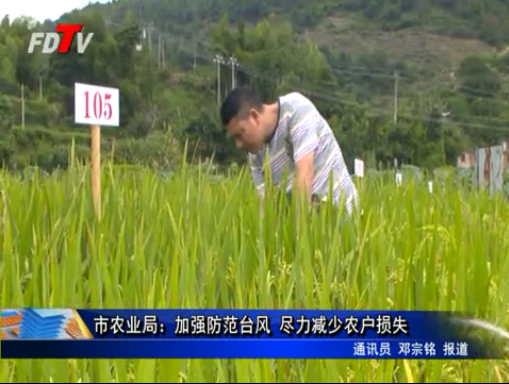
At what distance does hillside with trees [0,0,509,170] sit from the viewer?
77.8 feet

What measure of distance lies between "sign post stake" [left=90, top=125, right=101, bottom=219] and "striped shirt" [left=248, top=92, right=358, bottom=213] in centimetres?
42

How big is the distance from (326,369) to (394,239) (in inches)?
20.1

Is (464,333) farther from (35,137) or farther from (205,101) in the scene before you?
(205,101)

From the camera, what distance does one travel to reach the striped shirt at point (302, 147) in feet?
5.74

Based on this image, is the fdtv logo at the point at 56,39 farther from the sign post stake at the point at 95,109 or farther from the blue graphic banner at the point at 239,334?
the blue graphic banner at the point at 239,334

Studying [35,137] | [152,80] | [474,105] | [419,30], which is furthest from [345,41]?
[35,137]

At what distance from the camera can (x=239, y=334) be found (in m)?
0.75

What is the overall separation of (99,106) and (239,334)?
92cm


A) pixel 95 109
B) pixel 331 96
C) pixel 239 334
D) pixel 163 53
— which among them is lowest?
pixel 239 334

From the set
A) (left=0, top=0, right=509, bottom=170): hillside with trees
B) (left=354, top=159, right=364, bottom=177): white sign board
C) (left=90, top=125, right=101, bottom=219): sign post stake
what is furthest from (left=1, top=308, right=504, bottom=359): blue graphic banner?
(left=0, top=0, right=509, bottom=170): hillside with trees

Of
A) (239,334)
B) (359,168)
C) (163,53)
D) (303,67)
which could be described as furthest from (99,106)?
(163,53)

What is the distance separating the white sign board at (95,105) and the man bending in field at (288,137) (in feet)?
0.96

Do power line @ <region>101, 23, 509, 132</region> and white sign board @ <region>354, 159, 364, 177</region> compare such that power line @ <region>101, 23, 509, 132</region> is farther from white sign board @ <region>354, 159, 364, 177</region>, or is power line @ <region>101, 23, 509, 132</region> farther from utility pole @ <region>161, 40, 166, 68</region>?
white sign board @ <region>354, 159, 364, 177</region>

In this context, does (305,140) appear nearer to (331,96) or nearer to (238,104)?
(238,104)
